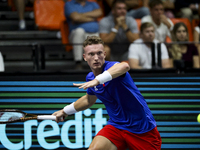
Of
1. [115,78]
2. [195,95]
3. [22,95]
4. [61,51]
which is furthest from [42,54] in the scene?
[195,95]

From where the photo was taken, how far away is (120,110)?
354cm

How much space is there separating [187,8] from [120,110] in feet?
15.7

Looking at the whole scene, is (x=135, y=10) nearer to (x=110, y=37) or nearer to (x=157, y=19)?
(x=157, y=19)

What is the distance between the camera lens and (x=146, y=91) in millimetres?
4949

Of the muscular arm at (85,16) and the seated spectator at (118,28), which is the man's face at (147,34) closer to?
the seated spectator at (118,28)

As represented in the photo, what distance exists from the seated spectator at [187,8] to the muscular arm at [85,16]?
84.7 inches

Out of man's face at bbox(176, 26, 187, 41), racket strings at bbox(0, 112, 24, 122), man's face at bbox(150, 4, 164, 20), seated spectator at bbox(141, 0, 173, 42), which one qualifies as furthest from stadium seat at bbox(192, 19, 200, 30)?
racket strings at bbox(0, 112, 24, 122)

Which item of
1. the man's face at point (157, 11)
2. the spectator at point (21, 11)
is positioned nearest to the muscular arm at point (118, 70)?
the man's face at point (157, 11)

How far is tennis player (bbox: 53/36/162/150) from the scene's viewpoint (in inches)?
134

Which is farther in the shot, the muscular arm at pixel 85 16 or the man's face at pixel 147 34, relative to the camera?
the muscular arm at pixel 85 16

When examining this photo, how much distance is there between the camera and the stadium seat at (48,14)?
6.84m

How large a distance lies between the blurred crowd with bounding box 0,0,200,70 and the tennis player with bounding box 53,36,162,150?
1.43 meters

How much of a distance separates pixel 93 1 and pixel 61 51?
193 cm

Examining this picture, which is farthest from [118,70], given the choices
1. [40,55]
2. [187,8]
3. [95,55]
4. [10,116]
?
[187,8]
